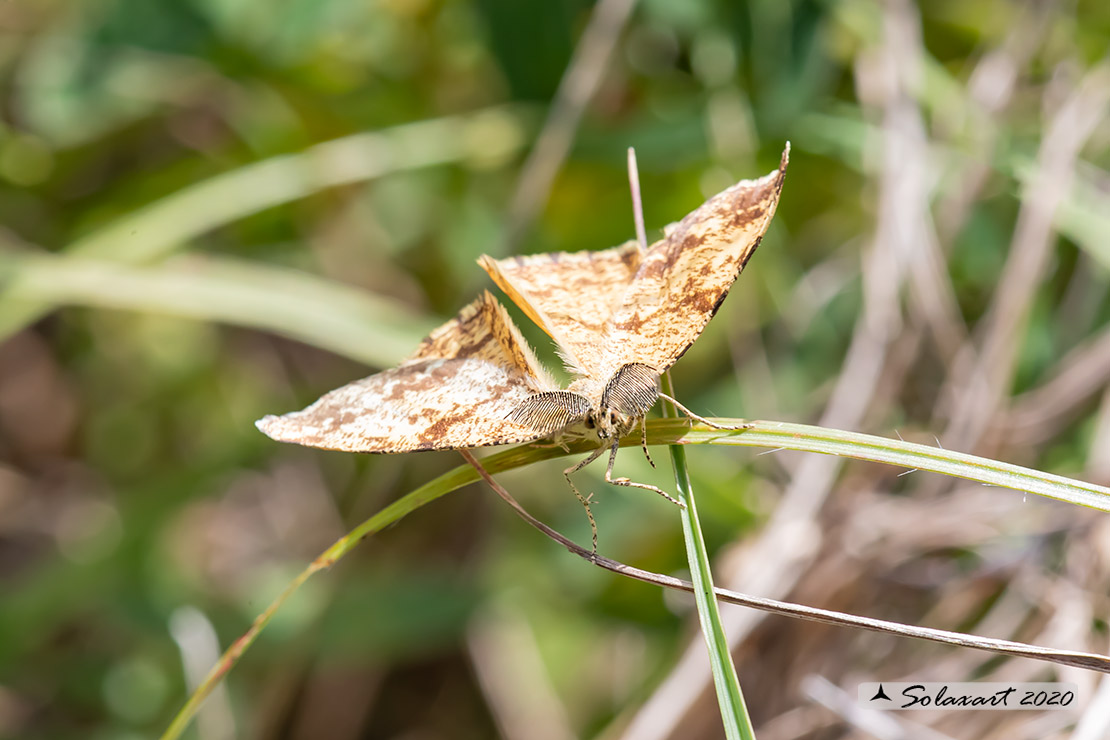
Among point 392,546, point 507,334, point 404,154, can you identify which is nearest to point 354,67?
point 404,154

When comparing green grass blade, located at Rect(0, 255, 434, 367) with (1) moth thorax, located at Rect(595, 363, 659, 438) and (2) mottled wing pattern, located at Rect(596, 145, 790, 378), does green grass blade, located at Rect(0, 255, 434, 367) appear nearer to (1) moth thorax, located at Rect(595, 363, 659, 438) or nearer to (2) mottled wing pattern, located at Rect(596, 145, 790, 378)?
(2) mottled wing pattern, located at Rect(596, 145, 790, 378)

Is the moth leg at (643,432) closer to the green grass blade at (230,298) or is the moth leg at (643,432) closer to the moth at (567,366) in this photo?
the moth at (567,366)

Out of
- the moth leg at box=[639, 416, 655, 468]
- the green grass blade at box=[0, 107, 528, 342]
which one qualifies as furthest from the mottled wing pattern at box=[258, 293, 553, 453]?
the green grass blade at box=[0, 107, 528, 342]

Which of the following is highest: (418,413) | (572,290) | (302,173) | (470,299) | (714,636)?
(302,173)

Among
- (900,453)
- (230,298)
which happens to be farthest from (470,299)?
(900,453)

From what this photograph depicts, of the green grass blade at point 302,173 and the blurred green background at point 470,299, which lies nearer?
the blurred green background at point 470,299

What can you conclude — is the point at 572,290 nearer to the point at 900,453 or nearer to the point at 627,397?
the point at 627,397

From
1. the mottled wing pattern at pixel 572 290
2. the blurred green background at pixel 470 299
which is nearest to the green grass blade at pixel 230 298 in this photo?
the blurred green background at pixel 470 299
